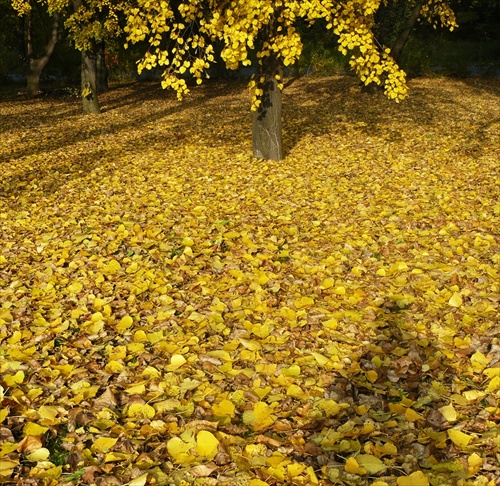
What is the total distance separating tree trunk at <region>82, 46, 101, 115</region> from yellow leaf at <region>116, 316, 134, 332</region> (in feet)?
39.4

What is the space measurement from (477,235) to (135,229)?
Result: 3.78 metres

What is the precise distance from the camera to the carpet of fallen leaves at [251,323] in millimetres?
2693

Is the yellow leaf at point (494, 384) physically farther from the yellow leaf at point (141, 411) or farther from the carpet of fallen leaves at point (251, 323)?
the yellow leaf at point (141, 411)

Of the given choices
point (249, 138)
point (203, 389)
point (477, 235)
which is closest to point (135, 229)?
point (203, 389)

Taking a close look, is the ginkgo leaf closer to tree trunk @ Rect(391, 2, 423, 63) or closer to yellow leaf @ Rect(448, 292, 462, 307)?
yellow leaf @ Rect(448, 292, 462, 307)

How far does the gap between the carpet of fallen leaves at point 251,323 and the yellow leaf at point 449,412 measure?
0.04 ft

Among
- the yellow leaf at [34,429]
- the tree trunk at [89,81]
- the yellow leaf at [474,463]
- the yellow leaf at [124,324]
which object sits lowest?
the yellow leaf at [474,463]

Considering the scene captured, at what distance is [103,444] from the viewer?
2.73 meters

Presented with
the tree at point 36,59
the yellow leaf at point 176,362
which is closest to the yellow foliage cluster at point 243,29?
the yellow leaf at point 176,362

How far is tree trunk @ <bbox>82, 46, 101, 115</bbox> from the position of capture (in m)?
14.2

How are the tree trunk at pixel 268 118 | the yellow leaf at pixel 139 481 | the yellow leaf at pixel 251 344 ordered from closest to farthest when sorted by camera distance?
the yellow leaf at pixel 139 481
the yellow leaf at pixel 251 344
the tree trunk at pixel 268 118

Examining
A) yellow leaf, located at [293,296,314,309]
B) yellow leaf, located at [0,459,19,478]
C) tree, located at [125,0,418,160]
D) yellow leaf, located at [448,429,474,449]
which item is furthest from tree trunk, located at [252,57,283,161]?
yellow leaf, located at [0,459,19,478]

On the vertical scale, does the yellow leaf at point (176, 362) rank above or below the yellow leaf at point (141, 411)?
above

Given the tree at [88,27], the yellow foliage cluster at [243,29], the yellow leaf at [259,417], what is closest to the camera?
the yellow leaf at [259,417]
